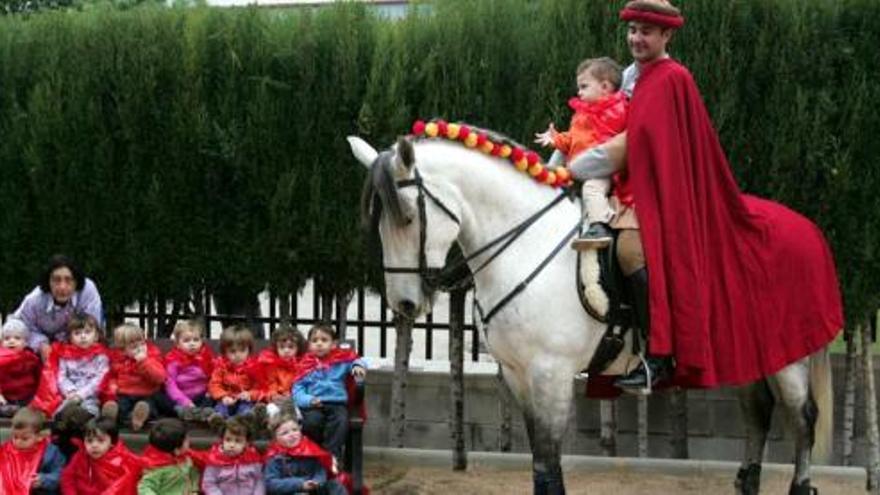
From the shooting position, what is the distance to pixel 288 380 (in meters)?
6.38

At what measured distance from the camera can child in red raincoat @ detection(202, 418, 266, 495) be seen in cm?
574

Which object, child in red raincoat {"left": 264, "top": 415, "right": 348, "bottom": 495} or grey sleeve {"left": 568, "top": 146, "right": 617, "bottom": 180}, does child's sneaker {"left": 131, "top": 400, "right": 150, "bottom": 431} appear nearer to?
child in red raincoat {"left": 264, "top": 415, "right": 348, "bottom": 495}

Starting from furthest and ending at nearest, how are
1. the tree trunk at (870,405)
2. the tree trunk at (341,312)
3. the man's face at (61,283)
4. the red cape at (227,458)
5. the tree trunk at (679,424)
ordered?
the tree trunk at (341,312)
the tree trunk at (679,424)
the tree trunk at (870,405)
the man's face at (61,283)
the red cape at (227,458)

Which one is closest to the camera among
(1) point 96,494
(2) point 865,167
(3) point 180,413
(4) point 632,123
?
(4) point 632,123

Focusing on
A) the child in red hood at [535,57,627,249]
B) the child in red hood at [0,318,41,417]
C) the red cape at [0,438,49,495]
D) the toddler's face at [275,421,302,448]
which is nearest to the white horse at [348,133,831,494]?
the child in red hood at [535,57,627,249]

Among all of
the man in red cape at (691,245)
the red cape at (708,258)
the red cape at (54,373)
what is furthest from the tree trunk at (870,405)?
the red cape at (54,373)

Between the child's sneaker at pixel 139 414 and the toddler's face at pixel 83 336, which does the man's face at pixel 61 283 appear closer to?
the toddler's face at pixel 83 336

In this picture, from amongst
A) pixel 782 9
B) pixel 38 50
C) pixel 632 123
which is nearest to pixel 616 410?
pixel 782 9

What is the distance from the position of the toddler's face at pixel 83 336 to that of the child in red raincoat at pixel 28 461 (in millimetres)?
523

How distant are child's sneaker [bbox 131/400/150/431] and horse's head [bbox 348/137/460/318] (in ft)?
6.16

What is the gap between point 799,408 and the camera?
225 inches

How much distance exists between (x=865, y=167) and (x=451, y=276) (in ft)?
9.86

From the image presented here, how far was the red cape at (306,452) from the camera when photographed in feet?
19.0

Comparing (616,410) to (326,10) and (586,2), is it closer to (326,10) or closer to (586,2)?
(586,2)
